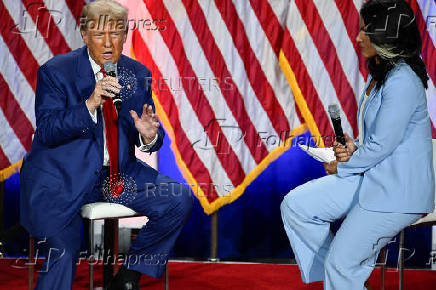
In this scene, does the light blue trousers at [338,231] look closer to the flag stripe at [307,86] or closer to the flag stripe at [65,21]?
the flag stripe at [307,86]

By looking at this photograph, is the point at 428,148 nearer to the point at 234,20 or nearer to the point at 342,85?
the point at 342,85

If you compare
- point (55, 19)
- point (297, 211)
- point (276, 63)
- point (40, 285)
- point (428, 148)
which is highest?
point (55, 19)

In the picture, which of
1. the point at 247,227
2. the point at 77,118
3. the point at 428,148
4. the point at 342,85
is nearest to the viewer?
the point at 428,148

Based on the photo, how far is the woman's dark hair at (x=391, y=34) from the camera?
2525 millimetres

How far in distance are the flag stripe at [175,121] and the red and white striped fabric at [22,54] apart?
519mm

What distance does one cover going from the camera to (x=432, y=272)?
14.2 feet

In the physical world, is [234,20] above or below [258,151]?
above

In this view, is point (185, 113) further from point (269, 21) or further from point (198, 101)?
point (269, 21)

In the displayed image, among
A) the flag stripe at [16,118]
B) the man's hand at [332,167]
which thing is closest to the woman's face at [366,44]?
the man's hand at [332,167]

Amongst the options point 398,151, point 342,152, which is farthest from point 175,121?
point 398,151

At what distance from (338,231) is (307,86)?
1804mm

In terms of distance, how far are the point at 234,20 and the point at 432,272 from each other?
227cm

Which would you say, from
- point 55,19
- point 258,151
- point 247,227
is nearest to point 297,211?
point 258,151

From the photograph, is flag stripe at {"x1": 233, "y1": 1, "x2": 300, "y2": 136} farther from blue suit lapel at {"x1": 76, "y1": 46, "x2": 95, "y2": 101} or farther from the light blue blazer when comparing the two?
the light blue blazer
